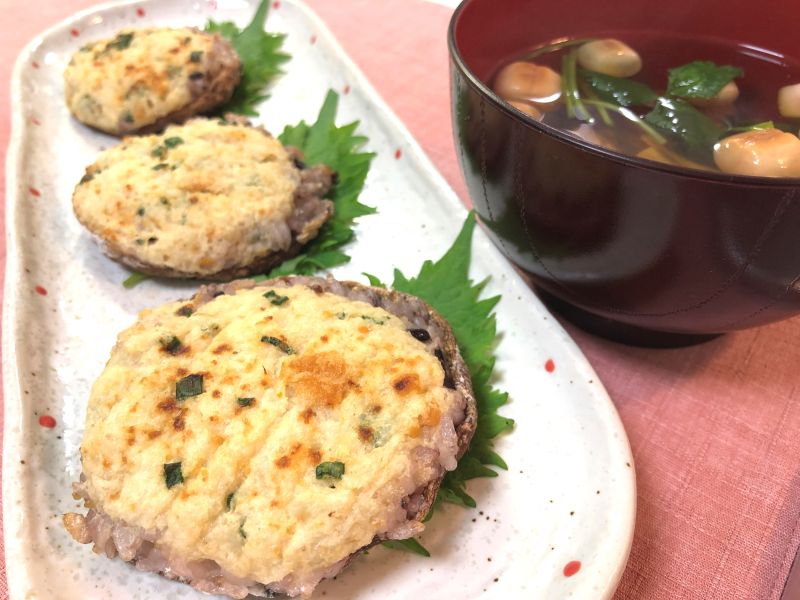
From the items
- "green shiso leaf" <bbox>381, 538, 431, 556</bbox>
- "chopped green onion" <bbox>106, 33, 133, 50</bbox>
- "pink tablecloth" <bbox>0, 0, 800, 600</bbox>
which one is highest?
"chopped green onion" <bbox>106, 33, 133, 50</bbox>

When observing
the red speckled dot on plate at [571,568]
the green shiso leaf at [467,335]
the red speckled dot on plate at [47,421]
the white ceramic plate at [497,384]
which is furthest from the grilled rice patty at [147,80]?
the red speckled dot on plate at [571,568]

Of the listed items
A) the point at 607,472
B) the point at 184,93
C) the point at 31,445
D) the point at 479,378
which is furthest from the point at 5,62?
the point at 607,472

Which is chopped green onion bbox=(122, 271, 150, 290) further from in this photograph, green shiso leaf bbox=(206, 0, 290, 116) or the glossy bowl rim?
the glossy bowl rim

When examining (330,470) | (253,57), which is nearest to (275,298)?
(330,470)

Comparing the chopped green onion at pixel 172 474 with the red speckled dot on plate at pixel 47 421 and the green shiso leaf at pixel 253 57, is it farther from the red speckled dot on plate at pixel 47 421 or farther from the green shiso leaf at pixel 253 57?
the green shiso leaf at pixel 253 57

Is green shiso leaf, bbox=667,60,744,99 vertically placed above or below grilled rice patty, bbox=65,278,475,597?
above

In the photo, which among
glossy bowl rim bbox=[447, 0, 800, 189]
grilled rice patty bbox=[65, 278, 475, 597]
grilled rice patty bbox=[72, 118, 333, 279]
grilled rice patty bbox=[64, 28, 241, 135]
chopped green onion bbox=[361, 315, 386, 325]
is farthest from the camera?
grilled rice patty bbox=[64, 28, 241, 135]

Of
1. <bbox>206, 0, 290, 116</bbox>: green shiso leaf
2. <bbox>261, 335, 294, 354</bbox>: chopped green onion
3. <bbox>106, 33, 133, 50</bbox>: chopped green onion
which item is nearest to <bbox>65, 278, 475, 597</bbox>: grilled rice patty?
<bbox>261, 335, 294, 354</bbox>: chopped green onion
